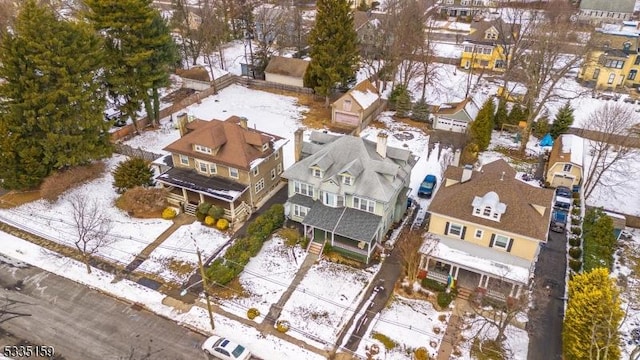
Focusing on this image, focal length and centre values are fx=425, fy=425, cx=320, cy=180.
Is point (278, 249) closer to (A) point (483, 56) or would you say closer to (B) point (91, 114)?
(B) point (91, 114)

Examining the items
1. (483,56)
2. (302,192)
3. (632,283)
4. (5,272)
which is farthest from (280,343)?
(483,56)

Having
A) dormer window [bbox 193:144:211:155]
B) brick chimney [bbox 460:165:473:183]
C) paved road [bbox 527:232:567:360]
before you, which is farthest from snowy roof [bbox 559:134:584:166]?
dormer window [bbox 193:144:211:155]

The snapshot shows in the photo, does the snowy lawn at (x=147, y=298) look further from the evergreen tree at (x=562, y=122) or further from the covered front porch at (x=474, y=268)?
the evergreen tree at (x=562, y=122)

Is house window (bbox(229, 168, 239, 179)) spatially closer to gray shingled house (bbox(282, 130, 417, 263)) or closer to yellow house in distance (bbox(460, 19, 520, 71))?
gray shingled house (bbox(282, 130, 417, 263))

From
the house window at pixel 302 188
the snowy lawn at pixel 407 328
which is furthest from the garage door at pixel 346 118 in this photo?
the snowy lawn at pixel 407 328

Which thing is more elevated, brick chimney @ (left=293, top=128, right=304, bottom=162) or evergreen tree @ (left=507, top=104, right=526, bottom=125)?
brick chimney @ (left=293, top=128, right=304, bottom=162)

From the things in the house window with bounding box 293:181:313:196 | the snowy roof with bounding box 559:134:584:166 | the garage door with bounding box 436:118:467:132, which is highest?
the snowy roof with bounding box 559:134:584:166

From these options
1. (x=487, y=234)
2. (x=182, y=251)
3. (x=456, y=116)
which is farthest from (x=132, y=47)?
(x=487, y=234)
